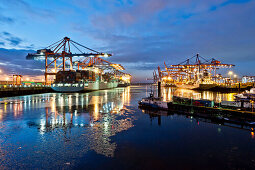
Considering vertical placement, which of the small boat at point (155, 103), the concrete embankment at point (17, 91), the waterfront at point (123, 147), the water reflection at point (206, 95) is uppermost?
the concrete embankment at point (17, 91)

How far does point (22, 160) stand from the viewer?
29.1 ft

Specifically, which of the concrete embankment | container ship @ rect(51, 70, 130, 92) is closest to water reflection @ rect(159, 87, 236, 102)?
container ship @ rect(51, 70, 130, 92)

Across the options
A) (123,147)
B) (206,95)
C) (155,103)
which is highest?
(155,103)

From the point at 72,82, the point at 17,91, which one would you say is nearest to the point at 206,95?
the point at 72,82

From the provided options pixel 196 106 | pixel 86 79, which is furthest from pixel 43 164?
pixel 86 79

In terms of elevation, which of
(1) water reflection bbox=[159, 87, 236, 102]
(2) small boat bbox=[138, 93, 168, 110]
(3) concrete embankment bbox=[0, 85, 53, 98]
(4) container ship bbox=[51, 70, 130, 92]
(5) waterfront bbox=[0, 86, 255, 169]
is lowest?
(5) waterfront bbox=[0, 86, 255, 169]

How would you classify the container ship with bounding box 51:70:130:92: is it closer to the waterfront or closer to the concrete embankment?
the concrete embankment

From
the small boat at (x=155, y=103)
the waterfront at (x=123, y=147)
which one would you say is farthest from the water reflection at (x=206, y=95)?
the waterfront at (x=123, y=147)

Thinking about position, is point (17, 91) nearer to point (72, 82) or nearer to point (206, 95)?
point (72, 82)

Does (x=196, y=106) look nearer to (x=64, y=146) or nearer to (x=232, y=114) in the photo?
(x=232, y=114)

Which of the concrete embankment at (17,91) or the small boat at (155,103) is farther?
the concrete embankment at (17,91)

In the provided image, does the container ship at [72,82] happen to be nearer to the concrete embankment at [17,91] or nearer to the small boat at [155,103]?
the concrete embankment at [17,91]

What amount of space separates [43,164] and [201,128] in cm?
1411

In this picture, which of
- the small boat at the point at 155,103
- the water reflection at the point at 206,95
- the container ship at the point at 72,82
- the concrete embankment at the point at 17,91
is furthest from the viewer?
the container ship at the point at 72,82
